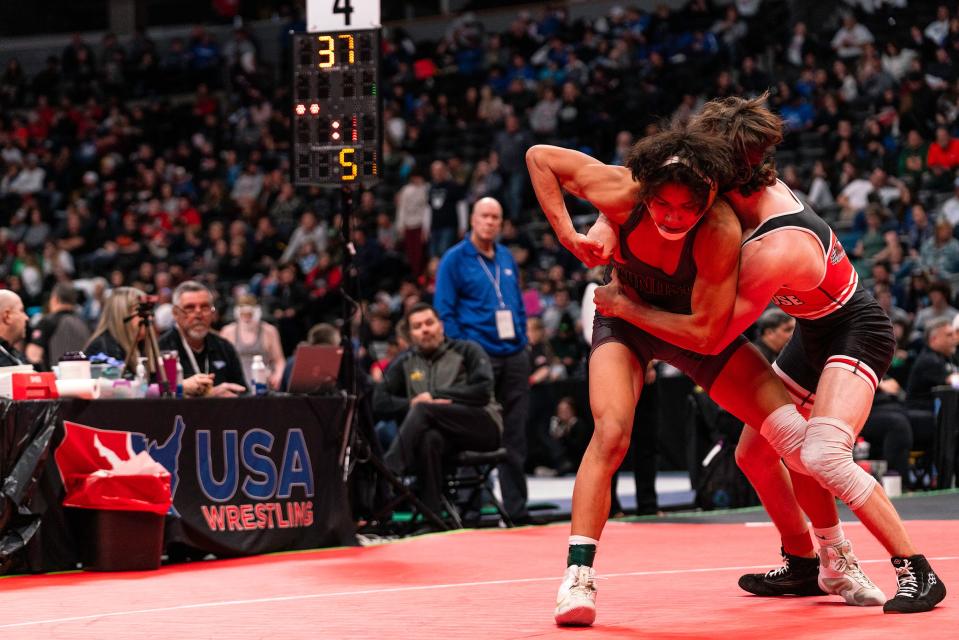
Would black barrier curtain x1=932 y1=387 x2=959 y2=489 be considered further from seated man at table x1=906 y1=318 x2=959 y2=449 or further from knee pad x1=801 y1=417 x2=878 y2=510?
knee pad x1=801 y1=417 x2=878 y2=510

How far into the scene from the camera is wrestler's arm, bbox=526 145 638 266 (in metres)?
4.39

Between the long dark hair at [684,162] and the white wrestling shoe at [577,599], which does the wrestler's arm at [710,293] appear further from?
the white wrestling shoe at [577,599]

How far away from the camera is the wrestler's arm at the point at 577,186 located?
14.4ft

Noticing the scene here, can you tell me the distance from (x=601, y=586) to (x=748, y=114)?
2.09 m

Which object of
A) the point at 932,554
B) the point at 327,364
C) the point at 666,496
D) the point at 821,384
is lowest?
the point at 666,496

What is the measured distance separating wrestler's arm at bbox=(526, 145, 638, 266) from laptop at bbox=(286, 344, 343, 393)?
3266 mm

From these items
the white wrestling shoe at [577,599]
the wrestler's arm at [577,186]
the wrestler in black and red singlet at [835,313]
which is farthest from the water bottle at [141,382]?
the wrestler in black and red singlet at [835,313]

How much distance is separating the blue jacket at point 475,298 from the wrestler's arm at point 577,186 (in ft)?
13.3

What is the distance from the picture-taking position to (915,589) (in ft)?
14.0

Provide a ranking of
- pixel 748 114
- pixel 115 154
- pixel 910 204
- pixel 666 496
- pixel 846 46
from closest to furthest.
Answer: pixel 748 114
pixel 666 496
pixel 910 204
pixel 846 46
pixel 115 154

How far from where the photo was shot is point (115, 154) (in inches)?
906

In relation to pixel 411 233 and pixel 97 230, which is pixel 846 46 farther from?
pixel 97 230

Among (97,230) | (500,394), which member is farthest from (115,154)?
(500,394)

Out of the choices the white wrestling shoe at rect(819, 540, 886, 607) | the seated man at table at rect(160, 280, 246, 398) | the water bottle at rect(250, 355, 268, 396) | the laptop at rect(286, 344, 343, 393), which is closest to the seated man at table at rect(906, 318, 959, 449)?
the laptop at rect(286, 344, 343, 393)
